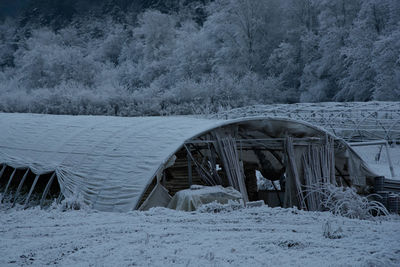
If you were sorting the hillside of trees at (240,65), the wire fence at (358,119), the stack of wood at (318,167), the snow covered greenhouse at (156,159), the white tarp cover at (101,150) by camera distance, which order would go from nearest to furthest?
the white tarp cover at (101,150) < the snow covered greenhouse at (156,159) < the stack of wood at (318,167) < the wire fence at (358,119) < the hillside of trees at (240,65)

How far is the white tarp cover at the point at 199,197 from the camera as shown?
24.1 ft

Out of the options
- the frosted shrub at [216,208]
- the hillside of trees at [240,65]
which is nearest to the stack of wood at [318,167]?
the frosted shrub at [216,208]

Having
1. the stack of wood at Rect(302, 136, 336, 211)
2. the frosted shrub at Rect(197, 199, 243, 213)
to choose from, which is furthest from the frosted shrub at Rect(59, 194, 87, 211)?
the stack of wood at Rect(302, 136, 336, 211)

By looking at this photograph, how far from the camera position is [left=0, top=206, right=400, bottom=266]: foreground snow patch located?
423 cm

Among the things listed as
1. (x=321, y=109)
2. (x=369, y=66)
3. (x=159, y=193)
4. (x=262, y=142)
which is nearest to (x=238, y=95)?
(x=369, y=66)

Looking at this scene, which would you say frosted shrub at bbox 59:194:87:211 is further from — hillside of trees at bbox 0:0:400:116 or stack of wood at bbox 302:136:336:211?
hillside of trees at bbox 0:0:400:116

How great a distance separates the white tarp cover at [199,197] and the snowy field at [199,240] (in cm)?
104

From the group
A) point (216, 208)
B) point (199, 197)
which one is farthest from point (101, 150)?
point (216, 208)

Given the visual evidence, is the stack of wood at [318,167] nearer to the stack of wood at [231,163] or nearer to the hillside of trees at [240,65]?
the stack of wood at [231,163]

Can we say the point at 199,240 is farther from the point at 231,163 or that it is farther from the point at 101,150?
the point at 101,150

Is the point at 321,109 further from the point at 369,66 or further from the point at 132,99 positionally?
the point at 132,99

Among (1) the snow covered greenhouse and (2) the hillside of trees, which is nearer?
(1) the snow covered greenhouse

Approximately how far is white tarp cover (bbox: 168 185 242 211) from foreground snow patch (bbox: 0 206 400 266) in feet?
3.59

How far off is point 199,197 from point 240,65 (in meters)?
25.9
